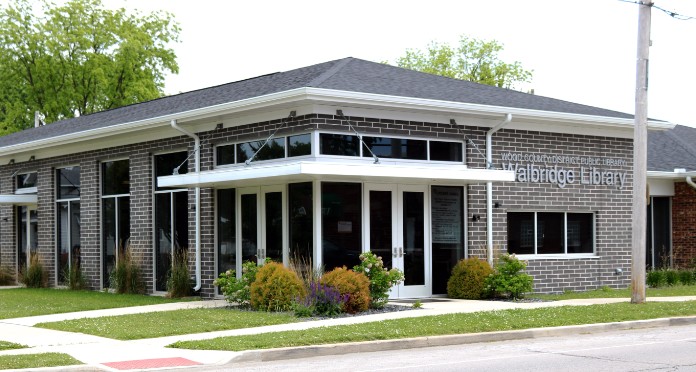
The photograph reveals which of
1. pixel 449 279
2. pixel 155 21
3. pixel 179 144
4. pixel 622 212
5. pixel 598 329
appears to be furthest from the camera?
pixel 155 21

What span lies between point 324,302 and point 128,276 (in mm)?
7690

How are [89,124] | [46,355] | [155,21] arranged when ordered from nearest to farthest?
[46,355], [89,124], [155,21]

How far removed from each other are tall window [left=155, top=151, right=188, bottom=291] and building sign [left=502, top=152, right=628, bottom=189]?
753 cm

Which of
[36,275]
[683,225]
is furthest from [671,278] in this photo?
[36,275]

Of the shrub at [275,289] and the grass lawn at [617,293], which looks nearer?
the shrub at [275,289]

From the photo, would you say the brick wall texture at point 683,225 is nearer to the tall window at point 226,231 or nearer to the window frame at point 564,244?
the window frame at point 564,244

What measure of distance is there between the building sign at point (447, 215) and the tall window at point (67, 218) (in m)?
10.6

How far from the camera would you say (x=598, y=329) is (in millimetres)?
15500

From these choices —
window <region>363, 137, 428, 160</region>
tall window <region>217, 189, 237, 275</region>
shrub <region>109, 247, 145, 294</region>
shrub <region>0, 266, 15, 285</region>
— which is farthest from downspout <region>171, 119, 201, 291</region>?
shrub <region>0, 266, 15, 285</region>

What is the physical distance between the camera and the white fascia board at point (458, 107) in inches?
716

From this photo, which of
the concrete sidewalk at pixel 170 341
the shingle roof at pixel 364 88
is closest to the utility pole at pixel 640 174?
the concrete sidewalk at pixel 170 341

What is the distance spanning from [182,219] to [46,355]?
999 cm

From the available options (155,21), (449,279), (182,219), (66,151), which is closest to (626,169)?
(449,279)

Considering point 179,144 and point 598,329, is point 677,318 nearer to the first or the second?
point 598,329
